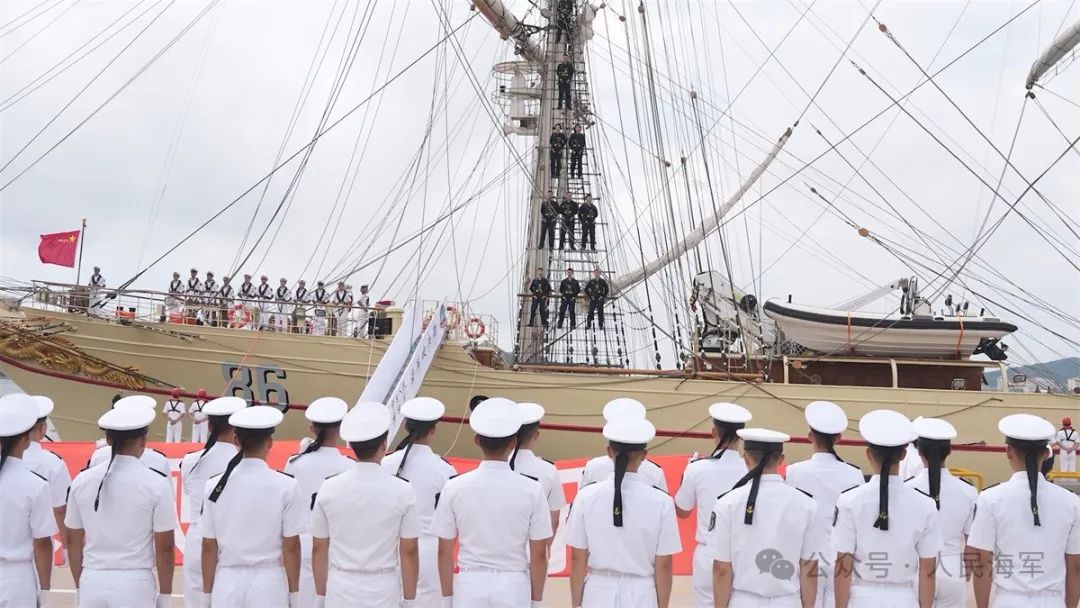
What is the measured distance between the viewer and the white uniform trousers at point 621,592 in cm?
436

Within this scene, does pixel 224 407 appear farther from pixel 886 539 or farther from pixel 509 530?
pixel 886 539

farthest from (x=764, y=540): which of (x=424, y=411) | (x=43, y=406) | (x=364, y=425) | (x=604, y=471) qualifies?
(x=43, y=406)

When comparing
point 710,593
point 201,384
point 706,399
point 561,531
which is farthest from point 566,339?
point 710,593

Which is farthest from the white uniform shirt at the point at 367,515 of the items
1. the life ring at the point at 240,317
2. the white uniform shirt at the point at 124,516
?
the life ring at the point at 240,317

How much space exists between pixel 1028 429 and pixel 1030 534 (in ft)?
1.64

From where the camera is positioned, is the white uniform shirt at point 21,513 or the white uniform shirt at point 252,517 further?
the white uniform shirt at point 21,513

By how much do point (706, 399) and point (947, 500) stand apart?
1233 cm

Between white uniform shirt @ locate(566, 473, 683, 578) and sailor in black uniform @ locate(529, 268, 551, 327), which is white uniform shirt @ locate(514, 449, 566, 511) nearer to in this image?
white uniform shirt @ locate(566, 473, 683, 578)

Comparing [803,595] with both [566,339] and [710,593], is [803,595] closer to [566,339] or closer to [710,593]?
[710,593]

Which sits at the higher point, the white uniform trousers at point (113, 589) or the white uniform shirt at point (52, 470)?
the white uniform shirt at point (52, 470)

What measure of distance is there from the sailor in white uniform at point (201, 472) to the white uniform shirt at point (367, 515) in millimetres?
1309

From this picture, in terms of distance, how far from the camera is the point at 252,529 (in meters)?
4.66

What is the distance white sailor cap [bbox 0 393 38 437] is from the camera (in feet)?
16.6

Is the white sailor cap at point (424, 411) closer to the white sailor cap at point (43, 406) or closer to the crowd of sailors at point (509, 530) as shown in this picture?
the crowd of sailors at point (509, 530)
